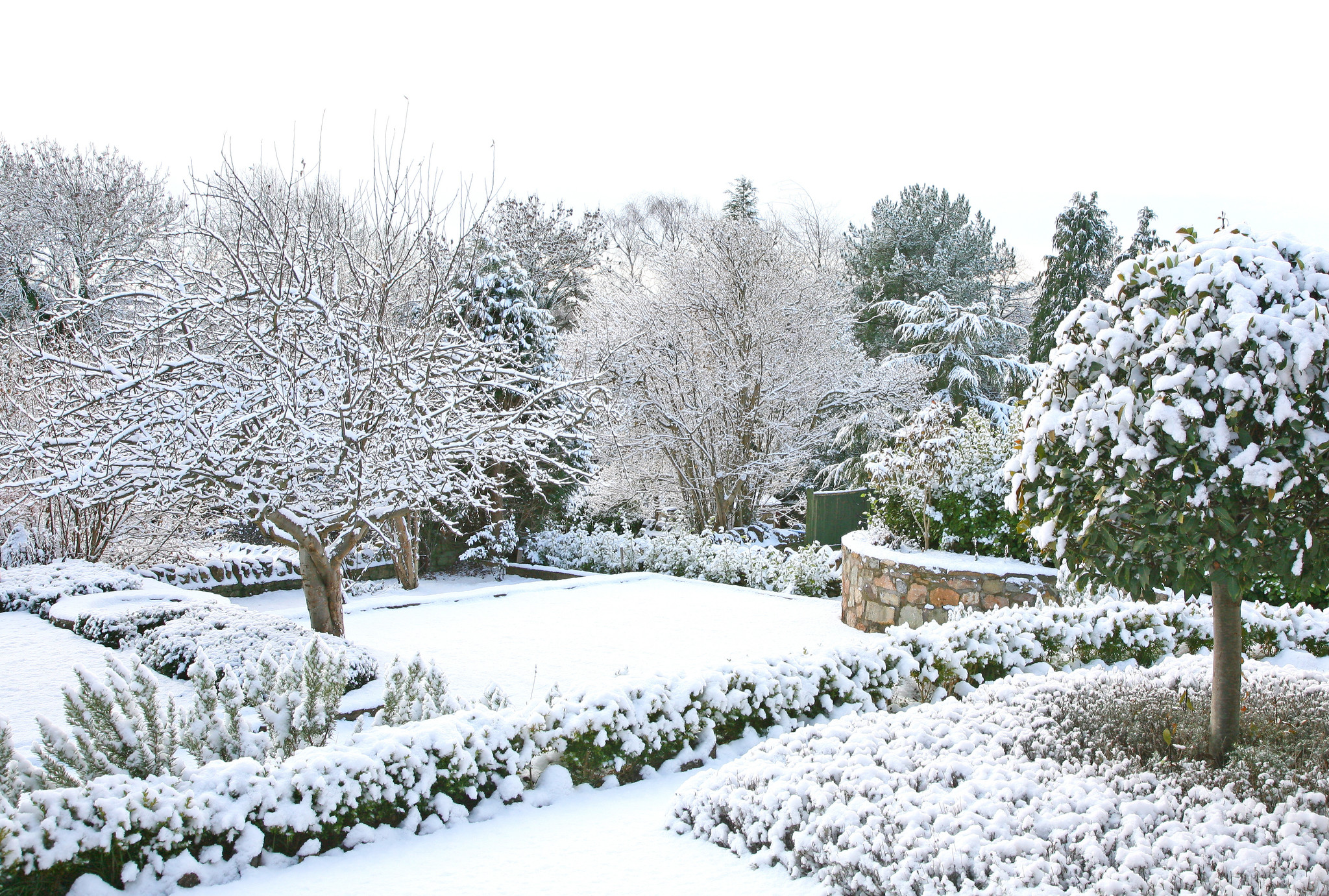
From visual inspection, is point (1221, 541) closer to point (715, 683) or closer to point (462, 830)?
point (715, 683)

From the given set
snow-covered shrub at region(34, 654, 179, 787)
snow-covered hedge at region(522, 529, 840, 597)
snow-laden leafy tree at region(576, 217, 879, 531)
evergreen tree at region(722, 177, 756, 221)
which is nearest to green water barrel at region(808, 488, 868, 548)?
snow-covered hedge at region(522, 529, 840, 597)

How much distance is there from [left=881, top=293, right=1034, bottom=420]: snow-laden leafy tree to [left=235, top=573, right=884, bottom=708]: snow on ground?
10.1 meters

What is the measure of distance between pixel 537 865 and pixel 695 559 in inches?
343

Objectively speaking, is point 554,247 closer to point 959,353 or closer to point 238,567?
point 959,353

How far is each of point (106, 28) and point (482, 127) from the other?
2.74m

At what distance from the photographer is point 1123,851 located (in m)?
2.69

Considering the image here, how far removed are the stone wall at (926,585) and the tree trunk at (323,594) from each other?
484cm

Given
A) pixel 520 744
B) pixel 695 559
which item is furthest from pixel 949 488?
pixel 520 744

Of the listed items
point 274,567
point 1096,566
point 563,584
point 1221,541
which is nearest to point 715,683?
point 1096,566

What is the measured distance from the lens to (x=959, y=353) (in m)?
18.8

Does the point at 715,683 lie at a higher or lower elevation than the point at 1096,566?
lower

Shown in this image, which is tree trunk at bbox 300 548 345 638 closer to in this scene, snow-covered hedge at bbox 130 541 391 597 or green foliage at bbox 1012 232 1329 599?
snow-covered hedge at bbox 130 541 391 597

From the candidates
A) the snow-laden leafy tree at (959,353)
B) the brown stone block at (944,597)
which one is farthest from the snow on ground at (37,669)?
the snow-laden leafy tree at (959,353)

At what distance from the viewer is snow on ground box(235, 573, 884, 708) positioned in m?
6.34
